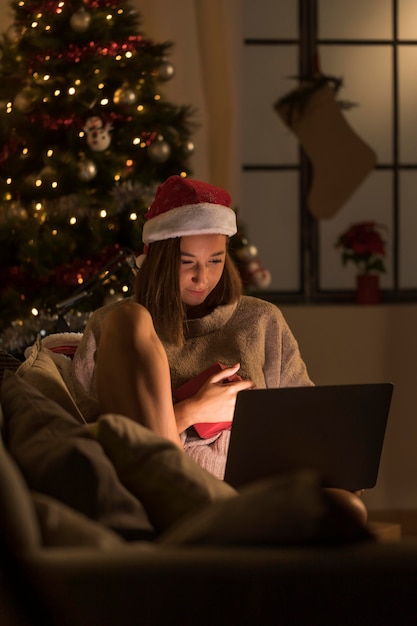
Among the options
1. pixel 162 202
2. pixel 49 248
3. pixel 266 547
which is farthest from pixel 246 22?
pixel 266 547

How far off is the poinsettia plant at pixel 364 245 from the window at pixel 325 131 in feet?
0.38

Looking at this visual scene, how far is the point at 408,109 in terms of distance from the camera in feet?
17.3

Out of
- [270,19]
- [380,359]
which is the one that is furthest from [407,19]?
[380,359]

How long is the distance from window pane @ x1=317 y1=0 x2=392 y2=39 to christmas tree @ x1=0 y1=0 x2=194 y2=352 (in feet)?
4.02

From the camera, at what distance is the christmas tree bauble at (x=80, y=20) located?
13.8 ft

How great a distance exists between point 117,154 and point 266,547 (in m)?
3.47

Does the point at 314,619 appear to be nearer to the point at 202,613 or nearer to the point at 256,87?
the point at 202,613

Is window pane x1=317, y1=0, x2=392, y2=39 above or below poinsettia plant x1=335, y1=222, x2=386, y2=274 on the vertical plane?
above

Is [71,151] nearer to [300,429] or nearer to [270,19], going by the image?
[270,19]

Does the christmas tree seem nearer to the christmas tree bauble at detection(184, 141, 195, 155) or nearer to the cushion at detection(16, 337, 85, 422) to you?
the christmas tree bauble at detection(184, 141, 195, 155)

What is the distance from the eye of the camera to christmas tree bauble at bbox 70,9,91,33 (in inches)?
165

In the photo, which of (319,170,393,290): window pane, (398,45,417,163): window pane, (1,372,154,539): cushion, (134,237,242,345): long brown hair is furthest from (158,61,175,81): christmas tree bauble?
(1,372,154,539): cushion

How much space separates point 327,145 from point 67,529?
436 cm

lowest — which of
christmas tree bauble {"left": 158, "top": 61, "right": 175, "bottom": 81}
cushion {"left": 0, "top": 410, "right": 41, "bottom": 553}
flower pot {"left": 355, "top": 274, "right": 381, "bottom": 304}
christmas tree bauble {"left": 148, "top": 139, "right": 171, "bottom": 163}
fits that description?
flower pot {"left": 355, "top": 274, "right": 381, "bottom": 304}
